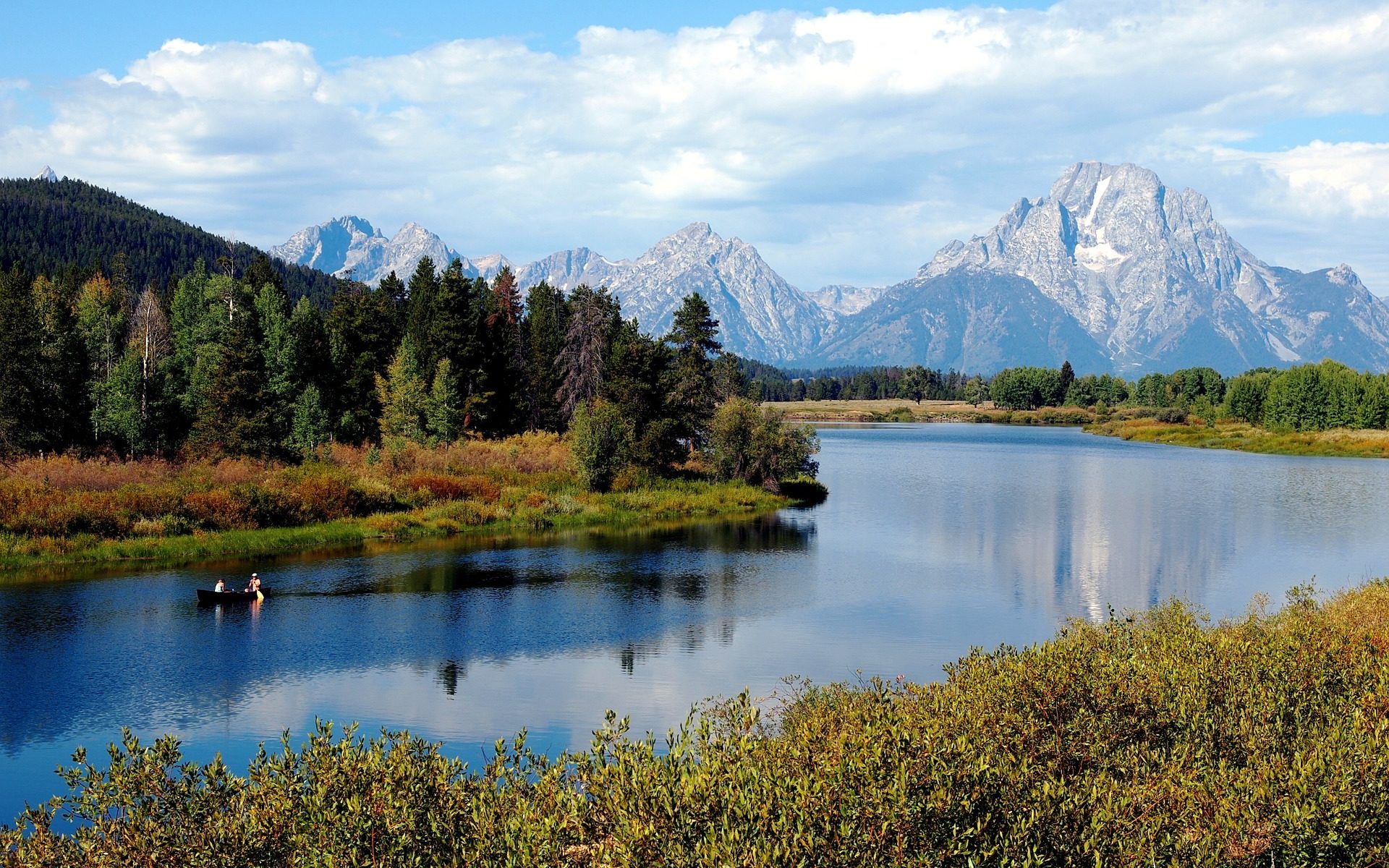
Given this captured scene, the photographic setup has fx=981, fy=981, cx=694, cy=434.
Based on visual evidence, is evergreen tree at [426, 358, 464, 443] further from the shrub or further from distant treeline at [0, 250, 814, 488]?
the shrub

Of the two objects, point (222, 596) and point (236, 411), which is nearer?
point (222, 596)

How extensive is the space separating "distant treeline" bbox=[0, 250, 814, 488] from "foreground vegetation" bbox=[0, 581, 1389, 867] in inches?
2420

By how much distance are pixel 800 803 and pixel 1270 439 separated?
17746 cm

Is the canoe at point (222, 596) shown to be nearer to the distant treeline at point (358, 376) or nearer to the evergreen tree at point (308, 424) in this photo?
the distant treeline at point (358, 376)

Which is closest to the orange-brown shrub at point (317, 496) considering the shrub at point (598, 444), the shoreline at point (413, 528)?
the shoreline at point (413, 528)

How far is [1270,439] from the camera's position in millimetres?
162375

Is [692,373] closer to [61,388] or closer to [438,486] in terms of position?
[438,486]

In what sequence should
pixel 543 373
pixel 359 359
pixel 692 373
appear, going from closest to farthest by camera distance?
pixel 692 373 < pixel 359 359 < pixel 543 373

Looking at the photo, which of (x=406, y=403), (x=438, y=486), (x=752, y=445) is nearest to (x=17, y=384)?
(x=406, y=403)

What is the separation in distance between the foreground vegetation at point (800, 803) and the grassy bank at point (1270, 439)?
152 meters

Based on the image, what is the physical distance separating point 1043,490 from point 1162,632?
7176cm

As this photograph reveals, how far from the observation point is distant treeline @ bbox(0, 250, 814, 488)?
71.6m

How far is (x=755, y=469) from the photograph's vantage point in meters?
86.8

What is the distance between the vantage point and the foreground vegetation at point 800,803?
1170 cm
